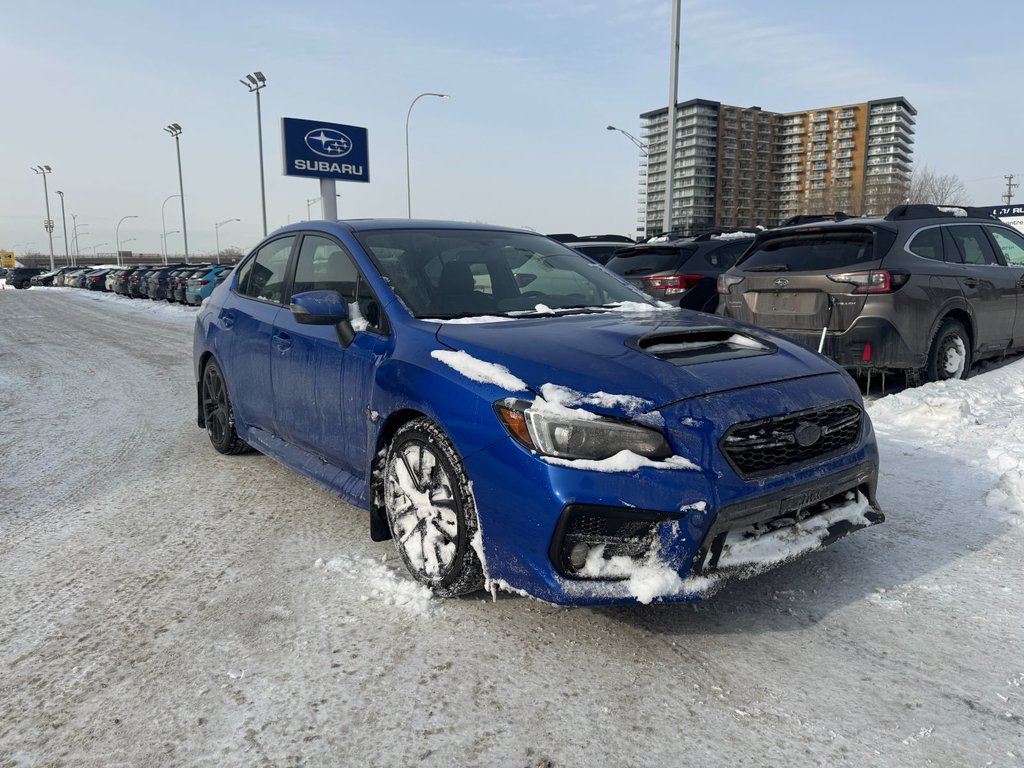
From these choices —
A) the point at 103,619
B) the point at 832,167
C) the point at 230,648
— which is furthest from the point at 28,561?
the point at 832,167

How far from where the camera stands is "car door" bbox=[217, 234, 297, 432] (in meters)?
4.30

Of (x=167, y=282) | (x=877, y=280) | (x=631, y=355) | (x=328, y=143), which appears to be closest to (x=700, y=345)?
(x=631, y=355)

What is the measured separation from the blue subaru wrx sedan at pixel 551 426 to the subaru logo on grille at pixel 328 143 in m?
24.2

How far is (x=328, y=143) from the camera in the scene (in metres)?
26.6

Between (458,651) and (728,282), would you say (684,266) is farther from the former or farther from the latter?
(458,651)

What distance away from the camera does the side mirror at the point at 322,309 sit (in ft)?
10.9

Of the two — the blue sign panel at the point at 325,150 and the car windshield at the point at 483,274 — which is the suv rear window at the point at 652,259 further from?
the blue sign panel at the point at 325,150

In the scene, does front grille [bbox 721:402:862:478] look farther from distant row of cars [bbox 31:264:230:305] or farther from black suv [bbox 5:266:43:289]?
black suv [bbox 5:266:43:289]

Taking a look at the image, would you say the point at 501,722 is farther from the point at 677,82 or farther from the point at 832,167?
the point at 832,167

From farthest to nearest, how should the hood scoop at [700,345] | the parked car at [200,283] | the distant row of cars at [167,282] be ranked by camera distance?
the distant row of cars at [167,282] → the parked car at [200,283] → the hood scoop at [700,345]

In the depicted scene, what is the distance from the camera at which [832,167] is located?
A: 462ft

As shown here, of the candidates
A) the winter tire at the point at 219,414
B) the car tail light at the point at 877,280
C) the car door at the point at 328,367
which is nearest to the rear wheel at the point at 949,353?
the car tail light at the point at 877,280

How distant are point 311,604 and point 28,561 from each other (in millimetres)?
1508

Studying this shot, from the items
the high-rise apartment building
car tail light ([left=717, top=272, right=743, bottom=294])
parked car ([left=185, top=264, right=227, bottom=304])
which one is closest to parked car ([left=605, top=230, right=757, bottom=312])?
car tail light ([left=717, top=272, right=743, bottom=294])
